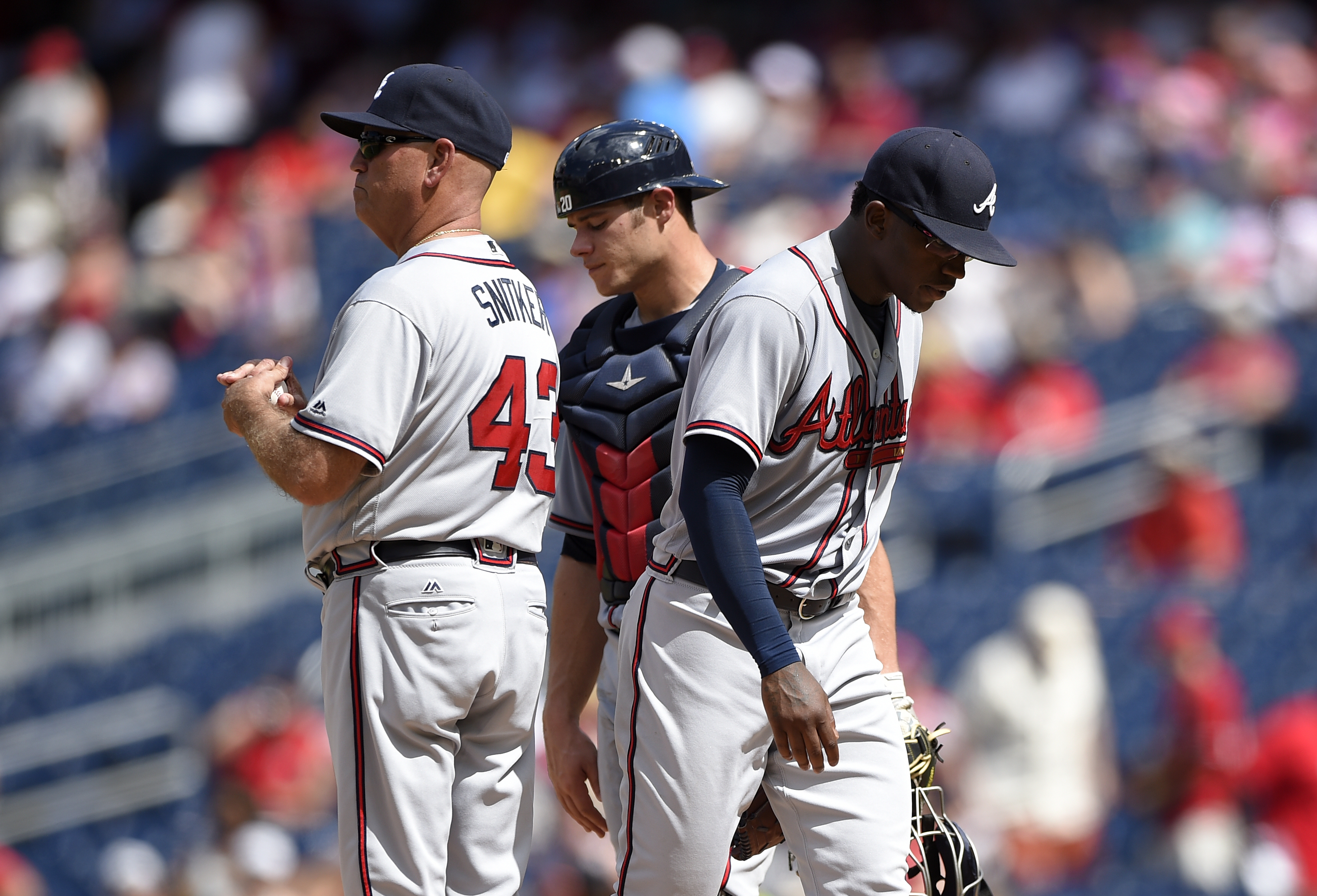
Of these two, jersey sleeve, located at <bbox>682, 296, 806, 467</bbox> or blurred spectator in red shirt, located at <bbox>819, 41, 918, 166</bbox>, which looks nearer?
jersey sleeve, located at <bbox>682, 296, 806, 467</bbox>

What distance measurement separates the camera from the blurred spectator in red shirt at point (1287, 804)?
21.7ft

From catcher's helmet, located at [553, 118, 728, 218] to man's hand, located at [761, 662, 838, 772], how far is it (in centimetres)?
95

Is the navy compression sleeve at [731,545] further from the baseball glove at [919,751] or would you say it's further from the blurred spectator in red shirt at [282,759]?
the blurred spectator in red shirt at [282,759]

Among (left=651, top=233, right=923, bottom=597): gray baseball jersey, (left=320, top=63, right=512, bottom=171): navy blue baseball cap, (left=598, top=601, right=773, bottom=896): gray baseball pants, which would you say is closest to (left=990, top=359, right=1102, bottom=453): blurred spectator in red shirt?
(left=598, top=601, right=773, bottom=896): gray baseball pants

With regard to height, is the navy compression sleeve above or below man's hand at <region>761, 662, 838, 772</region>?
above

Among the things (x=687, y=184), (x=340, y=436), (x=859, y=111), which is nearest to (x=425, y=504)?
(x=340, y=436)

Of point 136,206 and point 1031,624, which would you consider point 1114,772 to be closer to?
point 1031,624

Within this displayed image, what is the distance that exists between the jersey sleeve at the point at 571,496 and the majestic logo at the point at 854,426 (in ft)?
2.09

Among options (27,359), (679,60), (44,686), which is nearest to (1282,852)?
(44,686)

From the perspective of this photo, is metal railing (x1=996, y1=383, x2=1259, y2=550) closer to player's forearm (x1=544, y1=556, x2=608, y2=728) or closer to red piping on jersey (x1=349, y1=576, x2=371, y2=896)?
player's forearm (x1=544, y1=556, x2=608, y2=728)

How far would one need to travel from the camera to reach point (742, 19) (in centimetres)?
1398

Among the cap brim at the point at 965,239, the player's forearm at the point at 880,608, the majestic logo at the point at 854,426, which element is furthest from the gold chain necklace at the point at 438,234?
the player's forearm at the point at 880,608

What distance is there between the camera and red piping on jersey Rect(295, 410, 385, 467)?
262 centimetres

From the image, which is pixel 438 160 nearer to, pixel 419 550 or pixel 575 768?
pixel 419 550
